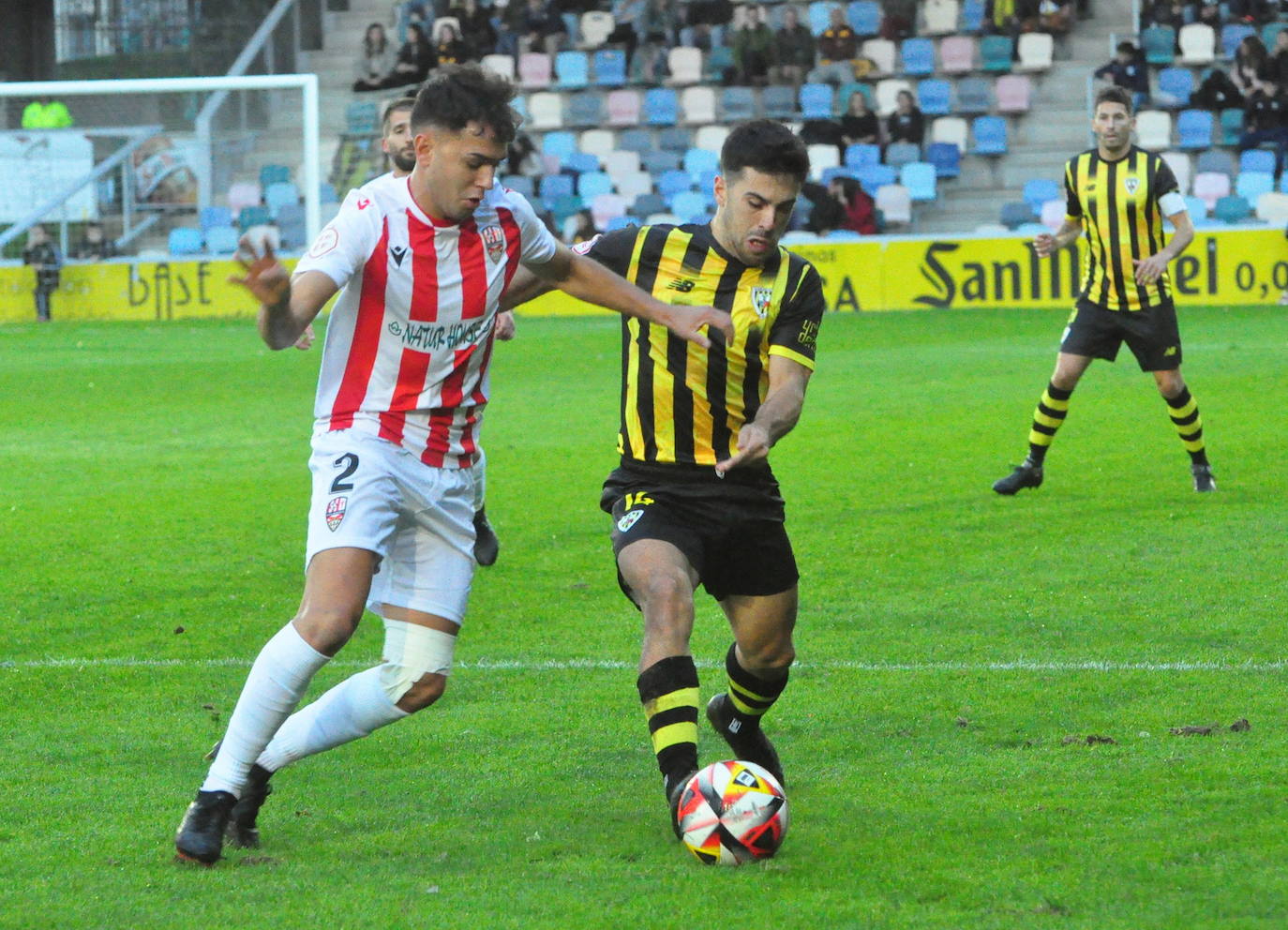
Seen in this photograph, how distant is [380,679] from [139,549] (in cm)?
468

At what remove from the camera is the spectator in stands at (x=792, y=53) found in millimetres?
27391

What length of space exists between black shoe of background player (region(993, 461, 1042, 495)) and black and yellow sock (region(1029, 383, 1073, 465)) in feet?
0.14

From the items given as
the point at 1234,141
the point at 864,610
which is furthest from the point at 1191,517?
the point at 1234,141

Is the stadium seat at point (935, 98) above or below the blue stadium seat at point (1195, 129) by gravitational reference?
above

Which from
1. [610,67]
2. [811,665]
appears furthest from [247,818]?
[610,67]

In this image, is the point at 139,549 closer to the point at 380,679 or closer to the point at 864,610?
the point at 864,610

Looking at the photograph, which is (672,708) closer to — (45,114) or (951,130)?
(45,114)

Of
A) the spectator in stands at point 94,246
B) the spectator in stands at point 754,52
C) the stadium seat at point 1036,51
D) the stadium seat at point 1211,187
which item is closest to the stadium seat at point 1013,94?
the stadium seat at point 1036,51

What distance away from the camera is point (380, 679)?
4.39 meters

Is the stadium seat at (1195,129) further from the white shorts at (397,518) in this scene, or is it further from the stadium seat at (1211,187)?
the white shorts at (397,518)

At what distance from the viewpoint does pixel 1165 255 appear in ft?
31.0

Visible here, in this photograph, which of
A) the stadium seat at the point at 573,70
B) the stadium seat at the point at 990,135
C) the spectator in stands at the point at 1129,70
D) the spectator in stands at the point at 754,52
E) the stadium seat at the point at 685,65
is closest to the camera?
the spectator in stands at the point at 1129,70

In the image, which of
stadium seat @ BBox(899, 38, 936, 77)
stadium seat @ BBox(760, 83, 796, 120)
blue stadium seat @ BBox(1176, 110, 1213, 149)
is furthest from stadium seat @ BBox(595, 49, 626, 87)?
blue stadium seat @ BBox(1176, 110, 1213, 149)

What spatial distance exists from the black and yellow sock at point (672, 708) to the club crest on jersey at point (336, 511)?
82cm
